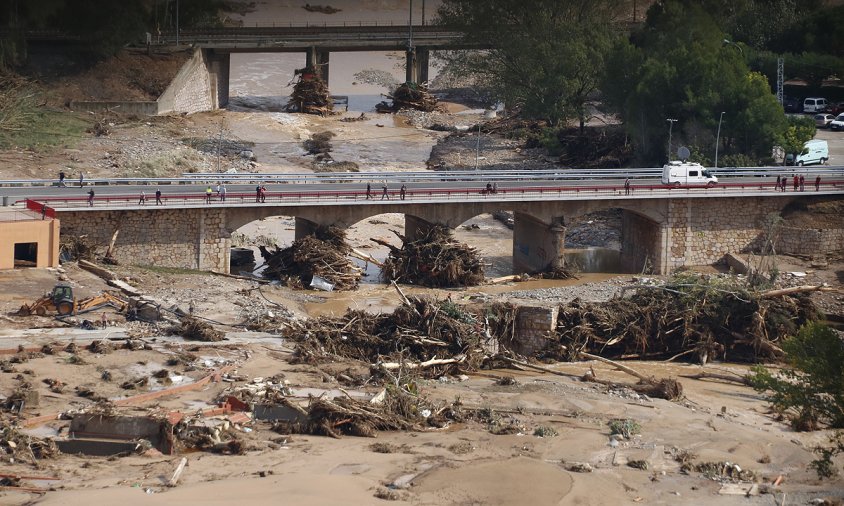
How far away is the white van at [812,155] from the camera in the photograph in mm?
85125

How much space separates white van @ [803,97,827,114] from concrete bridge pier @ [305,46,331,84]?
33353mm

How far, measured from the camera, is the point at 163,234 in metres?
66.4

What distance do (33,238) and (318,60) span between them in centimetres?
5299

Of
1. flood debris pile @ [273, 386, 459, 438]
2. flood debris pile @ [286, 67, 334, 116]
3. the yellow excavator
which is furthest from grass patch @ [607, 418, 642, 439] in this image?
flood debris pile @ [286, 67, 334, 116]

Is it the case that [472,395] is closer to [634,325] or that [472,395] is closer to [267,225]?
[634,325]

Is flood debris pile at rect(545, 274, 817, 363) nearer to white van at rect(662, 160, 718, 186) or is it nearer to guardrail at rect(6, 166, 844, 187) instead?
white van at rect(662, 160, 718, 186)

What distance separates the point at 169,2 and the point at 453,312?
211 feet

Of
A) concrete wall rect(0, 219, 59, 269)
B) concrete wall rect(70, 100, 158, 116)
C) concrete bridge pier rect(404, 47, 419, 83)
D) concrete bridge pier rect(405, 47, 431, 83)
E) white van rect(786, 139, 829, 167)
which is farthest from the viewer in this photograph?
concrete bridge pier rect(405, 47, 431, 83)

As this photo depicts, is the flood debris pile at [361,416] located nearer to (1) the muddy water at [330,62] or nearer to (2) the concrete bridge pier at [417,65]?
(1) the muddy water at [330,62]

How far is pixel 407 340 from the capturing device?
168ft

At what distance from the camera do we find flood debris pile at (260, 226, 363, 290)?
6662cm

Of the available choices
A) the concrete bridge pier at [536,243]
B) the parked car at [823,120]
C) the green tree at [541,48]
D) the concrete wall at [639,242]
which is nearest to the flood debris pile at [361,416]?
the concrete bridge pier at [536,243]

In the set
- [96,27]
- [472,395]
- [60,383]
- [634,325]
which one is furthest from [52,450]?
[96,27]

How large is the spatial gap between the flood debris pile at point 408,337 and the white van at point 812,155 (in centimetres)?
3784
